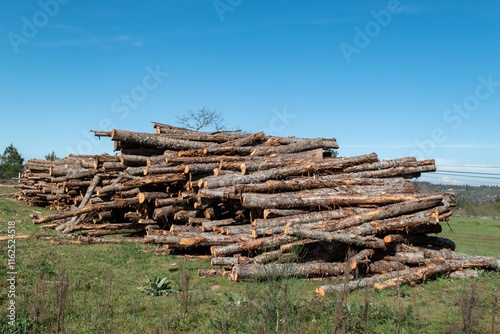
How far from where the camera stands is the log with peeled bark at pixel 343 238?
7488mm

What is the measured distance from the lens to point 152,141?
12453mm

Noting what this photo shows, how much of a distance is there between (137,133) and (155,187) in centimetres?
210

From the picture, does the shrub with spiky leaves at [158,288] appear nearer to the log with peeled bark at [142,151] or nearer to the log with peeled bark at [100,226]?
the log with peeled bark at [142,151]

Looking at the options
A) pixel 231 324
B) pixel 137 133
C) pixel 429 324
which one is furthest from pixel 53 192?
pixel 429 324

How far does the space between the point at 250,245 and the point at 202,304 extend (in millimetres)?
2581

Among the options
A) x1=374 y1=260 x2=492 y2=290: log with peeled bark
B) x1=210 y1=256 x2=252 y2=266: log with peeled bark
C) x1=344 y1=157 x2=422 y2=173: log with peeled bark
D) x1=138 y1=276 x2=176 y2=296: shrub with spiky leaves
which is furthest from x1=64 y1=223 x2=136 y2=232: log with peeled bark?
x1=374 y1=260 x2=492 y2=290: log with peeled bark

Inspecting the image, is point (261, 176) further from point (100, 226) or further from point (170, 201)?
point (100, 226)

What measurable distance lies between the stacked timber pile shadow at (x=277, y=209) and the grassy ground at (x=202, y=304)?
63cm

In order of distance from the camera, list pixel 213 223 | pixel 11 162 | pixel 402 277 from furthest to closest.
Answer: pixel 11 162 < pixel 213 223 < pixel 402 277

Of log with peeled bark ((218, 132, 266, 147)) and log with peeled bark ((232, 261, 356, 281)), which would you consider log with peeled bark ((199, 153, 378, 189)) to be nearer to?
log with peeled bark ((232, 261, 356, 281))

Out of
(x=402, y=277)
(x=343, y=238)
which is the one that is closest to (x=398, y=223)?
(x=402, y=277)

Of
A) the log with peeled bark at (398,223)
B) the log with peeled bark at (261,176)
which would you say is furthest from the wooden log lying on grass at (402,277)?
the log with peeled bark at (261,176)

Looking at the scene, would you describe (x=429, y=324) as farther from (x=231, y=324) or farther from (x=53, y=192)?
(x=53, y=192)

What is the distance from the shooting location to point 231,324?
486cm
